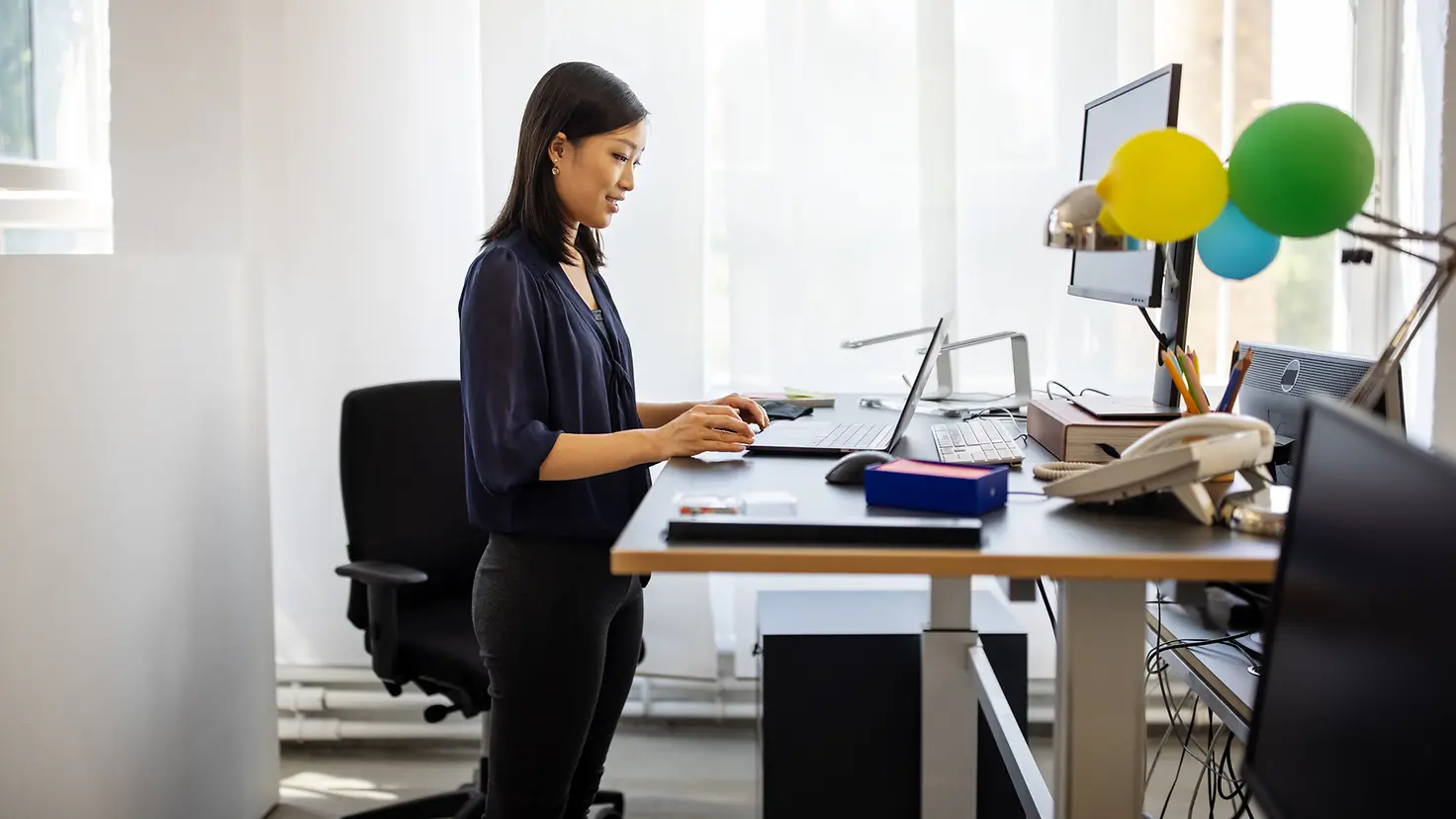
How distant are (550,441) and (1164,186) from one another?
0.80m

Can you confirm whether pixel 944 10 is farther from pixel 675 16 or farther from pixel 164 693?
pixel 164 693

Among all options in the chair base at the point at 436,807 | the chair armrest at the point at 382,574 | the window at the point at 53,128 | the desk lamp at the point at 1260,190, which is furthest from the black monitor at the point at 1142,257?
the window at the point at 53,128

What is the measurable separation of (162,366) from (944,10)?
72.9 inches

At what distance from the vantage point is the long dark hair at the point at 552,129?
1.69m

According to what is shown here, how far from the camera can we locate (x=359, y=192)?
2.85 m

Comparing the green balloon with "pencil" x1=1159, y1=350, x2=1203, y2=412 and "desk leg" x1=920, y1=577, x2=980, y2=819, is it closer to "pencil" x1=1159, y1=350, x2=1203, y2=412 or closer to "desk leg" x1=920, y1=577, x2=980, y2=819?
"pencil" x1=1159, y1=350, x2=1203, y2=412

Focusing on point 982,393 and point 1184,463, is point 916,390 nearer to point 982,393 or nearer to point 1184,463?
point 1184,463

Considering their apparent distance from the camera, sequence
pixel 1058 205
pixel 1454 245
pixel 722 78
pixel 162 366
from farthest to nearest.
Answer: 1. pixel 722 78
2. pixel 162 366
3. pixel 1058 205
4. pixel 1454 245

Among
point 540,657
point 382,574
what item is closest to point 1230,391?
point 540,657

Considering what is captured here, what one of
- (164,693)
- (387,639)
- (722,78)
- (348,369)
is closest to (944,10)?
(722,78)

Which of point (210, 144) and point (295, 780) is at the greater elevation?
point (210, 144)

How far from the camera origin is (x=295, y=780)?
2.90 m

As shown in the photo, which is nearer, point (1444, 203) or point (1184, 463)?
point (1184, 463)

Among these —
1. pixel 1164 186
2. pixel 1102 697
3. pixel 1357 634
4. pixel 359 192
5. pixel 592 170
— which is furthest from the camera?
pixel 359 192
